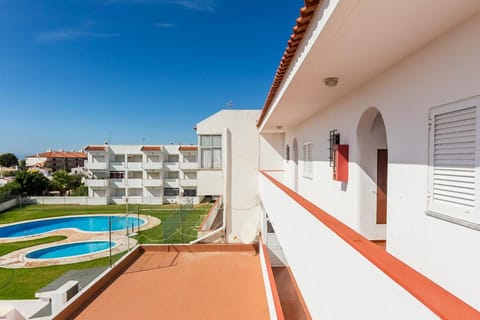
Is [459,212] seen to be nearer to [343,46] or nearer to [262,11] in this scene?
[343,46]

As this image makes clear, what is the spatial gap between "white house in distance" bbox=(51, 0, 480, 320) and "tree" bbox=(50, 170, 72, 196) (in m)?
45.6

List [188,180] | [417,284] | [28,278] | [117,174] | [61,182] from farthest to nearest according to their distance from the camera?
[61,182] < [188,180] < [117,174] < [28,278] < [417,284]

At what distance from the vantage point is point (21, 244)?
1930cm

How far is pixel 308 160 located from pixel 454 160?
6114mm

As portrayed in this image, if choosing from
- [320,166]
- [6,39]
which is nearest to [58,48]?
[6,39]

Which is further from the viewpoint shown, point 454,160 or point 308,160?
point 308,160

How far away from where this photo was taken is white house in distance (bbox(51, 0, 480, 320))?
1646 mm

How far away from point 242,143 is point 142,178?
108 ft

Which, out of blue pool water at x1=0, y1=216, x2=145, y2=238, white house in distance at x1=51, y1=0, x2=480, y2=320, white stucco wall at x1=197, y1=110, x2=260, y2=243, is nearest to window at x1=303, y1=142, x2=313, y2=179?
white house in distance at x1=51, y1=0, x2=480, y2=320

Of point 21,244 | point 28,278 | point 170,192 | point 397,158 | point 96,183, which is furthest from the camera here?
point 170,192

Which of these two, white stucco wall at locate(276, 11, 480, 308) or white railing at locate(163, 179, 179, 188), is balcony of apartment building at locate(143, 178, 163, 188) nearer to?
white railing at locate(163, 179, 179, 188)

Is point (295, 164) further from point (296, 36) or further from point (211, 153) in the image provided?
point (296, 36)

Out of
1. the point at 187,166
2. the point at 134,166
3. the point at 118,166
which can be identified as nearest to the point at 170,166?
the point at 187,166

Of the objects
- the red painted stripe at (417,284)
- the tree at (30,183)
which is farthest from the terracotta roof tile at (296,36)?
the tree at (30,183)
